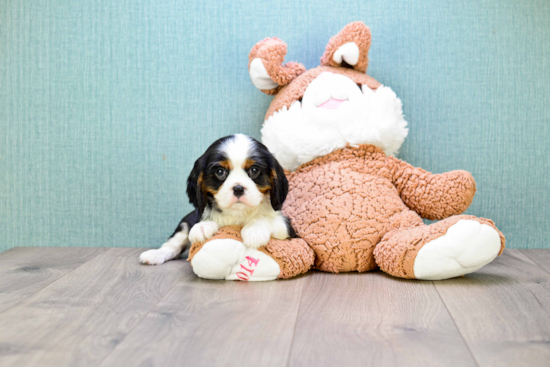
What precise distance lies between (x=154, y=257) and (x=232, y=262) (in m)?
0.50

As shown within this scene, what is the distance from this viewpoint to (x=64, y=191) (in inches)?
90.3

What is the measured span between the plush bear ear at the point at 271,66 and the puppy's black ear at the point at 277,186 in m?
0.49

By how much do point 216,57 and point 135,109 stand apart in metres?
0.47

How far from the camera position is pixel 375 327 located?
117cm

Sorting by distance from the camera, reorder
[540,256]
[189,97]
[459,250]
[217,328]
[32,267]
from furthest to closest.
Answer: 1. [189,97]
2. [540,256]
3. [32,267]
4. [459,250]
5. [217,328]

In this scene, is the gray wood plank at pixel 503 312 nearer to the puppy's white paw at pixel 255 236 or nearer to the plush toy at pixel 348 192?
the plush toy at pixel 348 192

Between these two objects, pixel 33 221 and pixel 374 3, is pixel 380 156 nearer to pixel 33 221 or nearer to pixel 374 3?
pixel 374 3

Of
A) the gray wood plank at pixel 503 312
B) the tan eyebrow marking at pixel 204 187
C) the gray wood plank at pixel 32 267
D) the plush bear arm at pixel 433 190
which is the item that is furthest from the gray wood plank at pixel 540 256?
the gray wood plank at pixel 32 267

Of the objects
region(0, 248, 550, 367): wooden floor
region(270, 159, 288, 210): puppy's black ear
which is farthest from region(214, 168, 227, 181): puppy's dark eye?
region(0, 248, 550, 367): wooden floor

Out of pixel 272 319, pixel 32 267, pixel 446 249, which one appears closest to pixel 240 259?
pixel 272 319

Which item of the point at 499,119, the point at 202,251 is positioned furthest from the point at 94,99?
the point at 499,119

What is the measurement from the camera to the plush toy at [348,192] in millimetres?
1544

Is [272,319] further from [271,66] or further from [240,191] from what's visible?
[271,66]

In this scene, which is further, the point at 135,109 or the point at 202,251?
the point at 135,109
